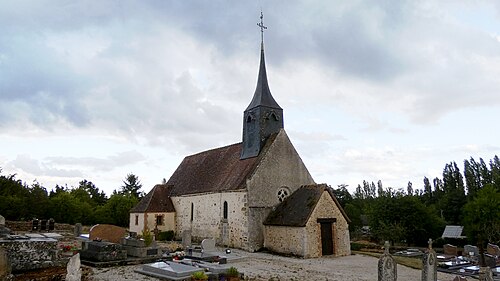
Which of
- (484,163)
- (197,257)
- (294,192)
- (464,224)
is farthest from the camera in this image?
(484,163)

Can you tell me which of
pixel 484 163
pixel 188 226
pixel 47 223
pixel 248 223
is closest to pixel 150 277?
pixel 248 223

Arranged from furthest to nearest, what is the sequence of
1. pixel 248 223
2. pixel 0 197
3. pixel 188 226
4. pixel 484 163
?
pixel 484 163, pixel 0 197, pixel 188 226, pixel 248 223

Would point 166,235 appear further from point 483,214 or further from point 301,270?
point 483,214

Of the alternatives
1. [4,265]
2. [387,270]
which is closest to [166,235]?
[387,270]

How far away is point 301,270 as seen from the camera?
15.8 m

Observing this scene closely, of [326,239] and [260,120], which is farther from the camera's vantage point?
[260,120]

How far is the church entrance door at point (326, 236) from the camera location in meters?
21.2

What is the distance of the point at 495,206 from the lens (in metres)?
36.8

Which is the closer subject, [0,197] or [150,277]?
[150,277]

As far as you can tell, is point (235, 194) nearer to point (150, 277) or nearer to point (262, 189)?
point (262, 189)

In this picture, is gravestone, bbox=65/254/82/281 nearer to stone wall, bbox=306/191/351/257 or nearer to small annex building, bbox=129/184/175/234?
stone wall, bbox=306/191/351/257

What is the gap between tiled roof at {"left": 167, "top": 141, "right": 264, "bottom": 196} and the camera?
25.2m

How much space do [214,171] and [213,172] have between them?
0.36ft

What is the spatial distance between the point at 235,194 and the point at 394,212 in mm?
21070
